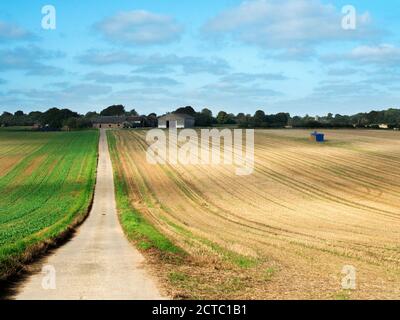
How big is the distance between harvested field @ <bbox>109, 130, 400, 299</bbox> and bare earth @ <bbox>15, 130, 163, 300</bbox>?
897mm

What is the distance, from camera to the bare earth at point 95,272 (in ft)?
45.6

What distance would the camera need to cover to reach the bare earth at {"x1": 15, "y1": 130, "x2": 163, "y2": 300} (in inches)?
547

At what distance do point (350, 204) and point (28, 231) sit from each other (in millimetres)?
24489

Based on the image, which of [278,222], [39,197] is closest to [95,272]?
[278,222]

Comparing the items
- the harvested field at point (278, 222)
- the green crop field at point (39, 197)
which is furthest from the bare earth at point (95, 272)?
the green crop field at point (39, 197)

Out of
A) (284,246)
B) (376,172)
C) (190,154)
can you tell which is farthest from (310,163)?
(284,246)

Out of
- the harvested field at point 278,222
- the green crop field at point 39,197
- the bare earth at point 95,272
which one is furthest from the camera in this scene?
the green crop field at point 39,197

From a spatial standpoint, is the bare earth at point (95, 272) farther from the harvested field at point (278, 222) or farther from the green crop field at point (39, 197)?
the green crop field at point (39, 197)

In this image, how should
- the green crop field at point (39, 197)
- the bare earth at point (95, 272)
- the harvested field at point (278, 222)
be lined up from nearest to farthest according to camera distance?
the bare earth at point (95, 272) < the harvested field at point (278, 222) < the green crop field at point (39, 197)

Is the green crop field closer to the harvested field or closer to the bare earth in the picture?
the bare earth

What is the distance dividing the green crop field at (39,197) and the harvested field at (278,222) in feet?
14.9

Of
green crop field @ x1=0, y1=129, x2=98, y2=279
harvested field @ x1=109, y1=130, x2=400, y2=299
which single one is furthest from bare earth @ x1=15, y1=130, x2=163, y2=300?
green crop field @ x1=0, y1=129, x2=98, y2=279

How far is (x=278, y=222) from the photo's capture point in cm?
3312
